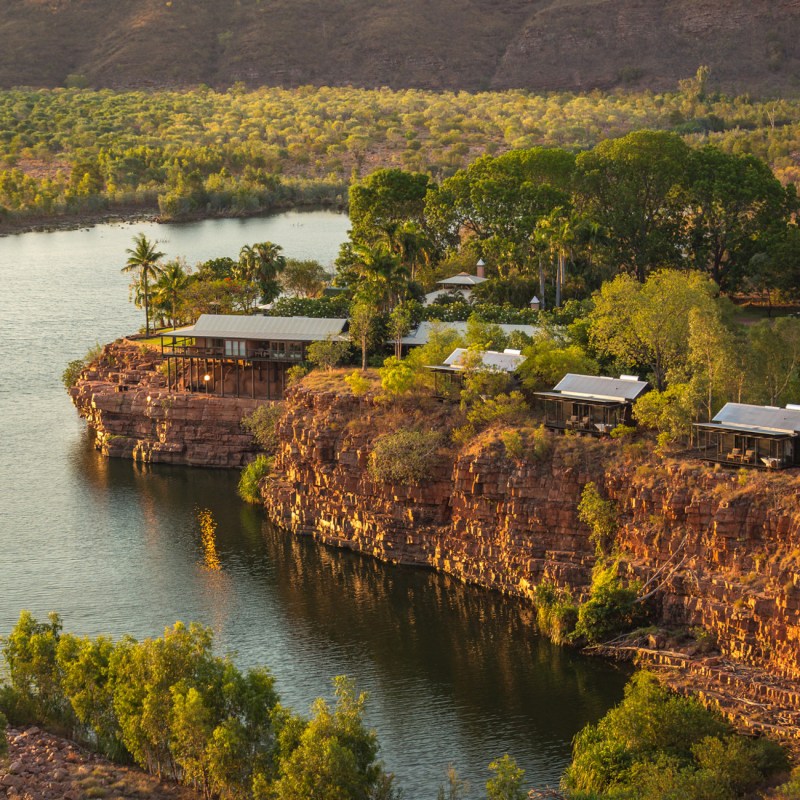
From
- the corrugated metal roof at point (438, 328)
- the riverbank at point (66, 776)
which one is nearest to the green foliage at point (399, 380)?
the corrugated metal roof at point (438, 328)

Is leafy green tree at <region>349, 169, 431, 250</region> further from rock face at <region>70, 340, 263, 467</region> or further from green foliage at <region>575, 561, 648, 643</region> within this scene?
green foliage at <region>575, 561, 648, 643</region>

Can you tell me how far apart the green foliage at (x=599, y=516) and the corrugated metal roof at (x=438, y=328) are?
19.6m

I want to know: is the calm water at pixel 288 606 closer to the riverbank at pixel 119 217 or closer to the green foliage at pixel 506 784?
the green foliage at pixel 506 784

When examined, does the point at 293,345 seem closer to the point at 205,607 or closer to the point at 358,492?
the point at 358,492

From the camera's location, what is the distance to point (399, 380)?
250ft

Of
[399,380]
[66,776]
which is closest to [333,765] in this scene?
[66,776]

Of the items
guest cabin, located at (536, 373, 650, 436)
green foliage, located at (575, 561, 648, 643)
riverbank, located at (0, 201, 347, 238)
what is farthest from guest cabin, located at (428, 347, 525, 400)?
riverbank, located at (0, 201, 347, 238)

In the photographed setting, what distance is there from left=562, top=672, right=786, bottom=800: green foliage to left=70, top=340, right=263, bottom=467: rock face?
37989mm

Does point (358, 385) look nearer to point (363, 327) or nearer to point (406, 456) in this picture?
point (406, 456)

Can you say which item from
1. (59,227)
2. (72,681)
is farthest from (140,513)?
(59,227)

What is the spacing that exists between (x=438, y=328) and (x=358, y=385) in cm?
861

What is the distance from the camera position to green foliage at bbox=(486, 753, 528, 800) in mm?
47594

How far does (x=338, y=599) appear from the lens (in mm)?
69250

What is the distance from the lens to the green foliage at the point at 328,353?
85188 millimetres
